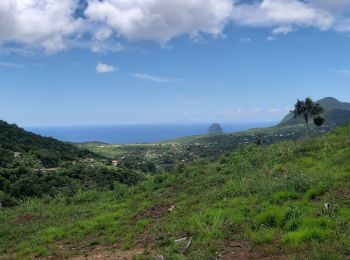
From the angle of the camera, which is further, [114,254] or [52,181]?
[52,181]

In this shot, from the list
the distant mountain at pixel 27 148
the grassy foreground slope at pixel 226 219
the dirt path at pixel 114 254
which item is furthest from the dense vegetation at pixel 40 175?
the dirt path at pixel 114 254

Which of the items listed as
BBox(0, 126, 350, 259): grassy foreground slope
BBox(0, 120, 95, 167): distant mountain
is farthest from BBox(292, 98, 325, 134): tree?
BBox(0, 120, 95, 167): distant mountain

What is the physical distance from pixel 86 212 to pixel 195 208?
Answer: 33.8 feet

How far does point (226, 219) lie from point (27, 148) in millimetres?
92052

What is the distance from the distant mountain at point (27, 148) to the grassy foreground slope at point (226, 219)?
53.0m

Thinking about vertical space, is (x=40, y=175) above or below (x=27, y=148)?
below

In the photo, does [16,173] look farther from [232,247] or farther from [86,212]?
[232,247]

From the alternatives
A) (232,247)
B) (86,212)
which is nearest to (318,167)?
(232,247)

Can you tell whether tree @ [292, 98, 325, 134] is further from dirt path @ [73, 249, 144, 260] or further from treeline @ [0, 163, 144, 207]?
dirt path @ [73, 249, 144, 260]

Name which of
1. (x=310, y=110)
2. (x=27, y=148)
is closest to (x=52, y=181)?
(x=27, y=148)

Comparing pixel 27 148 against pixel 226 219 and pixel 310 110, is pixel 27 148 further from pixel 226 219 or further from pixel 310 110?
pixel 226 219

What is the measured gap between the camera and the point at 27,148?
10169 cm

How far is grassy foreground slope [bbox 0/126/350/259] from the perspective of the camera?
13984 mm

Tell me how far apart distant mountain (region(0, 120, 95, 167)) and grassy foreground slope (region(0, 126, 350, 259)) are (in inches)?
2088
